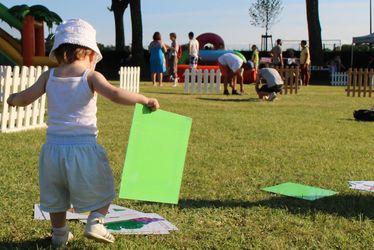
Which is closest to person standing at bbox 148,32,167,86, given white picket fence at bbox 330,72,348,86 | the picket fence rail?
the picket fence rail

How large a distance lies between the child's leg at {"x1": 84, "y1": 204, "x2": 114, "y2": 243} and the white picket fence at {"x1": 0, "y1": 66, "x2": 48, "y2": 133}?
5051mm

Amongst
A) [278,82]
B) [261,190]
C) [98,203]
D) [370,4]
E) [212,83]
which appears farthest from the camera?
[370,4]

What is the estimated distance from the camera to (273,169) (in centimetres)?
576

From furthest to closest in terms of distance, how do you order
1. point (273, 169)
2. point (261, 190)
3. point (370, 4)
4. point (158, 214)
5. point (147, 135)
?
1. point (370, 4)
2. point (273, 169)
3. point (261, 190)
4. point (158, 214)
5. point (147, 135)

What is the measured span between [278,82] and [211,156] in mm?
8037

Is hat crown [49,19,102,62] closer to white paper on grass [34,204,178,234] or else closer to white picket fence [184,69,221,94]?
white paper on grass [34,204,178,234]

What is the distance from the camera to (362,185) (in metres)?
5.01

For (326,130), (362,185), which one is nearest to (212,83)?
(326,130)

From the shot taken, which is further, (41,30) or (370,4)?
(370,4)

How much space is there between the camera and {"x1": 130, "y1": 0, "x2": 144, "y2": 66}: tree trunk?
31.7m

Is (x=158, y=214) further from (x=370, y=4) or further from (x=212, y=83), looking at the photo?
(x=370, y=4)

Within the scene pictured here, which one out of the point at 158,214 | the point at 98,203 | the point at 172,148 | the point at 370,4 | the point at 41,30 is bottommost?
the point at 158,214

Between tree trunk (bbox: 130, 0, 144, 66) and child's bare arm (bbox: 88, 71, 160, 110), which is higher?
tree trunk (bbox: 130, 0, 144, 66)

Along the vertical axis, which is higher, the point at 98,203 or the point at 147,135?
the point at 147,135
